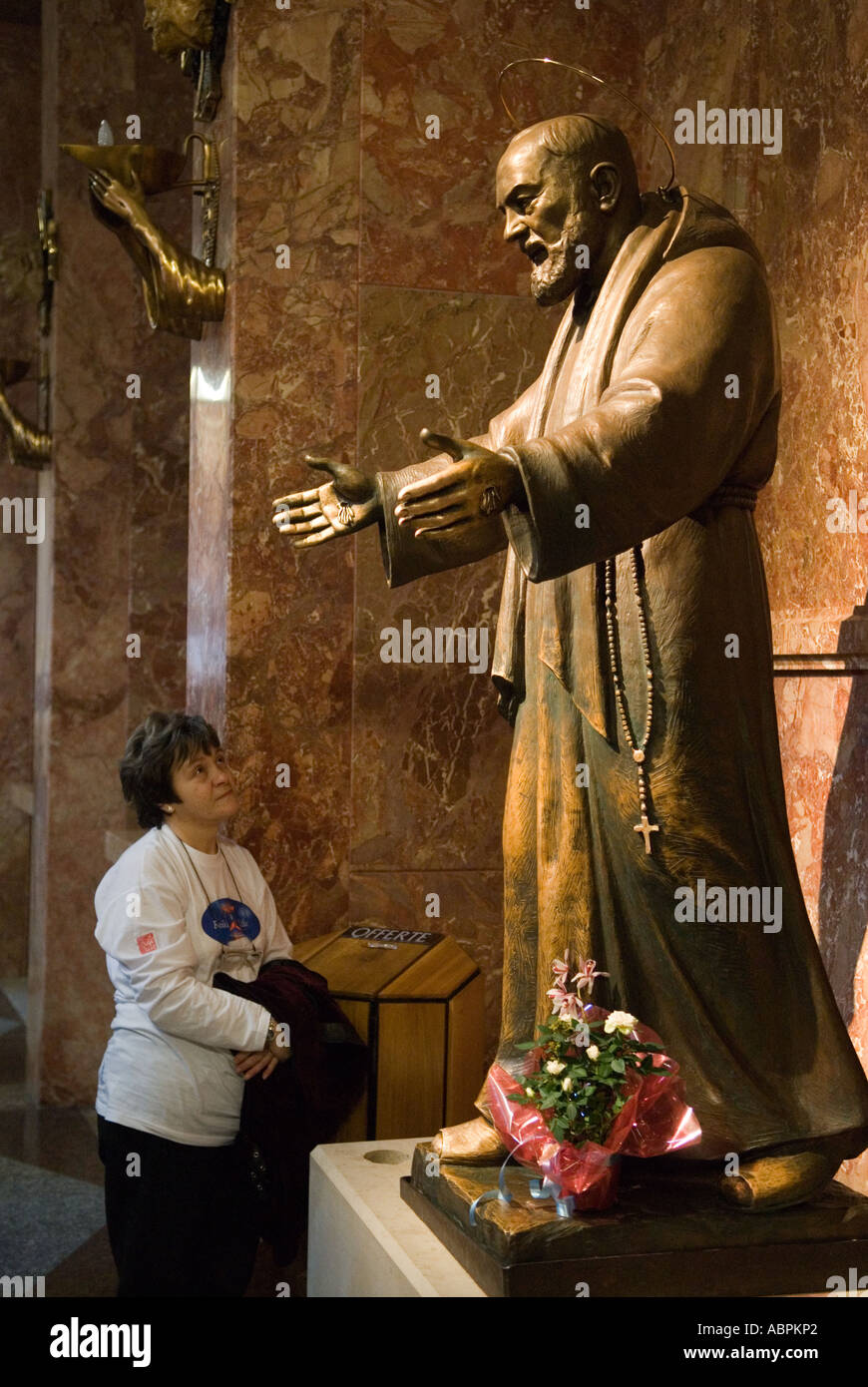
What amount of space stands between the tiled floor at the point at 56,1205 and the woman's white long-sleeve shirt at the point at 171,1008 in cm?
60

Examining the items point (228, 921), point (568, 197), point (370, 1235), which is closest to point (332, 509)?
point (568, 197)

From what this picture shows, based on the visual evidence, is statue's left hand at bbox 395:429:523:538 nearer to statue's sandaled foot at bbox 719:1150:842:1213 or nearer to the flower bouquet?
the flower bouquet

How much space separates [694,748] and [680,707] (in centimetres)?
8

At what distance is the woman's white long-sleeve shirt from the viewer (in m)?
3.79

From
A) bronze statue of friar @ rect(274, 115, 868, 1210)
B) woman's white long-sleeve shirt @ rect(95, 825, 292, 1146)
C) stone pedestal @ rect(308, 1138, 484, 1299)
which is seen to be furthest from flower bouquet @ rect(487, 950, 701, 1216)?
woman's white long-sleeve shirt @ rect(95, 825, 292, 1146)

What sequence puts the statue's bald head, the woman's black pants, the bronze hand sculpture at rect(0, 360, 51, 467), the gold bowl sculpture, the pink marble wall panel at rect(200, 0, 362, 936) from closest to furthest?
the statue's bald head, the woman's black pants, the pink marble wall panel at rect(200, 0, 362, 936), the gold bowl sculpture, the bronze hand sculpture at rect(0, 360, 51, 467)

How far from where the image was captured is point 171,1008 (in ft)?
12.3

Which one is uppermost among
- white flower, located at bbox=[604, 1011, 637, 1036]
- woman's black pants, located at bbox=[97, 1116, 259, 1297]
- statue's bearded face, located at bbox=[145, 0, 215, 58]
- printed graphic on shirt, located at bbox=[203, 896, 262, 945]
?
statue's bearded face, located at bbox=[145, 0, 215, 58]

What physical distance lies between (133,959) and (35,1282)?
1.30m

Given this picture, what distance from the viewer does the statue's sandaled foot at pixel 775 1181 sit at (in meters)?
2.61

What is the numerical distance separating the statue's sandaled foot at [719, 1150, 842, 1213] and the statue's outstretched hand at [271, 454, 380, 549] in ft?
4.36

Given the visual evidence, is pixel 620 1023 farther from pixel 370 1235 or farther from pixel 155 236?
pixel 155 236

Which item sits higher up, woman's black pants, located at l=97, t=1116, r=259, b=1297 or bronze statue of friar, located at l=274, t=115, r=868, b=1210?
bronze statue of friar, located at l=274, t=115, r=868, b=1210

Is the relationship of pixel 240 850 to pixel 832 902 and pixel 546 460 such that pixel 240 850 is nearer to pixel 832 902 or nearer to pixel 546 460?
pixel 832 902
